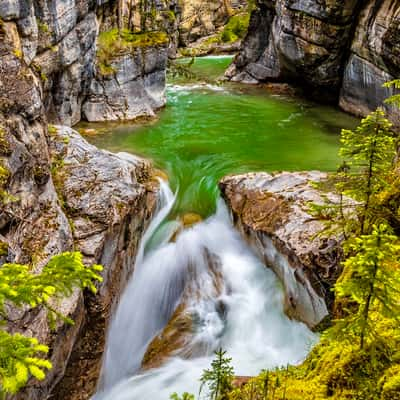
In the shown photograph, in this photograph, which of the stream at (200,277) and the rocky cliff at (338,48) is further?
the rocky cliff at (338,48)

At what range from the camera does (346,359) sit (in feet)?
11.6

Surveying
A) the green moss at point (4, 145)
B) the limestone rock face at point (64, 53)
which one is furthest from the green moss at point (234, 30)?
the green moss at point (4, 145)

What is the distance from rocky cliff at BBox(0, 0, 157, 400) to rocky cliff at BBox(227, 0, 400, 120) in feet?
44.4

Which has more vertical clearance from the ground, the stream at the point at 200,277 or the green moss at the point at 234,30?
the green moss at the point at 234,30

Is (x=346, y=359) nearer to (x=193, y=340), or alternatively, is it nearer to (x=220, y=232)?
(x=193, y=340)

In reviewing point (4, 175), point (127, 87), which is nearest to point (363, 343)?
point (4, 175)

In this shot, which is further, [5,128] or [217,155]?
[217,155]

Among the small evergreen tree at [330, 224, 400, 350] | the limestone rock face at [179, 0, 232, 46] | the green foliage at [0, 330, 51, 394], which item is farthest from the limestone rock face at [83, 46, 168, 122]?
the limestone rock face at [179, 0, 232, 46]

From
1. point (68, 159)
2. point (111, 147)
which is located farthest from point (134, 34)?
point (68, 159)

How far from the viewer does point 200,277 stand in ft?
30.7

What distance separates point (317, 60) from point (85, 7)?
494 inches

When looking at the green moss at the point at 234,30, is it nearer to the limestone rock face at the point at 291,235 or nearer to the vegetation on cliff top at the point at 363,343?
the limestone rock face at the point at 291,235

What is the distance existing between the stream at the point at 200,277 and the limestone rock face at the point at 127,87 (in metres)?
1.61

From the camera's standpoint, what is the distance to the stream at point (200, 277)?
7355mm
